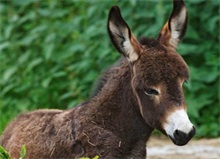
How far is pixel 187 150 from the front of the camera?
935 cm

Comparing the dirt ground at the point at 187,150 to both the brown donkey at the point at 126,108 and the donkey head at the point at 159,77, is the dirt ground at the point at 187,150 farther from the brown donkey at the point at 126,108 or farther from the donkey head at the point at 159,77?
the donkey head at the point at 159,77

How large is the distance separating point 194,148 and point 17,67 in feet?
10.9

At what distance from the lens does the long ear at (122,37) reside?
254 inches

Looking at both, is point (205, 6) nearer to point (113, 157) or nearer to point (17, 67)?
point (17, 67)

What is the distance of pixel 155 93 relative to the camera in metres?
6.22

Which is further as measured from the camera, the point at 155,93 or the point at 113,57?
the point at 113,57

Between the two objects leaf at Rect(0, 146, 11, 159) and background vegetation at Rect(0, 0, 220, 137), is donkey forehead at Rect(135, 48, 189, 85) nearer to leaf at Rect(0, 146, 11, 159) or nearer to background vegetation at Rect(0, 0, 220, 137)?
leaf at Rect(0, 146, 11, 159)

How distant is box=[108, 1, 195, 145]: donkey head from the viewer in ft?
19.8

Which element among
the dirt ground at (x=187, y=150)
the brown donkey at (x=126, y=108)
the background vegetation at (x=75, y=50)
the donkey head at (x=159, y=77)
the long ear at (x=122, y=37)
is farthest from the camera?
the background vegetation at (x=75, y=50)

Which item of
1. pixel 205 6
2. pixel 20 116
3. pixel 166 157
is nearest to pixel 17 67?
pixel 205 6

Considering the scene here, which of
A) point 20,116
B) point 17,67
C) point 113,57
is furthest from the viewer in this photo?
point 17,67

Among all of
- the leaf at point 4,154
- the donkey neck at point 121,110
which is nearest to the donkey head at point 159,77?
the donkey neck at point 121,110

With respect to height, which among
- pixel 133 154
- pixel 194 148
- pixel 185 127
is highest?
pixel 185 127

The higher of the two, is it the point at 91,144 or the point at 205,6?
the point at 91,144
